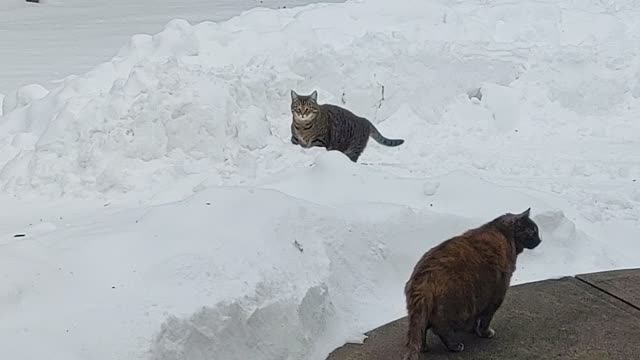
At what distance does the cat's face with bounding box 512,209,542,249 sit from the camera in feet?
15.8

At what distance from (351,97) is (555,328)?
4702 millimetres

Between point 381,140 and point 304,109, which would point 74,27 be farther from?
point 381,140

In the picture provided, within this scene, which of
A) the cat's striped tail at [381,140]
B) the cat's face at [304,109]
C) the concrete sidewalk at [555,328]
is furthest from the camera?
the cat's striped tail at [381,140]

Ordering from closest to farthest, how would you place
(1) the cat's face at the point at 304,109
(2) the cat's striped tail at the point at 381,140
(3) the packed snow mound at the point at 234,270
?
(3) the packed snow mound at the point at 234,270 → (1) the cat's face at the point at 304,109 → (2) the cat's striped tail at the point at 381,140

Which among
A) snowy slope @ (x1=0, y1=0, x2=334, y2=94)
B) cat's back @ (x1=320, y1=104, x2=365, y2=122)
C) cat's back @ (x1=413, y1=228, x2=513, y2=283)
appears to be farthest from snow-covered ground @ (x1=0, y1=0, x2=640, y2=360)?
snowy slope @ (x1=0, y1=0, x2=334, y2=94)

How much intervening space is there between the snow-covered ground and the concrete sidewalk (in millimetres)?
215

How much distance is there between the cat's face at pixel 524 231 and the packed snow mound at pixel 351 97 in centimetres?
233

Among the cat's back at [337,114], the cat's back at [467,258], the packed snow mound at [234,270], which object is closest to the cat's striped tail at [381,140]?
the cat's back at [337,114]

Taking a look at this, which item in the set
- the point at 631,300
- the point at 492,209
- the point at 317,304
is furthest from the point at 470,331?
the point at 492,209

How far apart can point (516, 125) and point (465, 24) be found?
2.50 meters

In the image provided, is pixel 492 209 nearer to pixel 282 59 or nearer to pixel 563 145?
pixel 563 145

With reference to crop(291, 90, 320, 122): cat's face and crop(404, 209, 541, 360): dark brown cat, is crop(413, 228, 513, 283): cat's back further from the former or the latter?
Answer: crop(291, 90, 320, 122): cat's face

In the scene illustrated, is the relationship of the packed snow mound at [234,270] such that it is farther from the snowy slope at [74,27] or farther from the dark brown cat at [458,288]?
the snowy slope at [74,27]

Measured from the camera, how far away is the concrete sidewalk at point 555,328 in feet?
14.6
